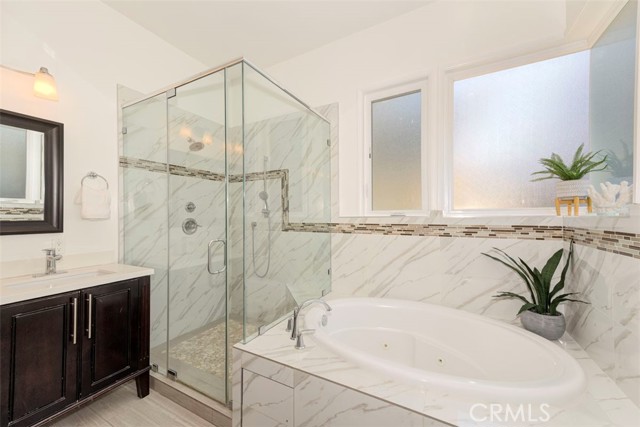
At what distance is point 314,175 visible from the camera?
228 cm

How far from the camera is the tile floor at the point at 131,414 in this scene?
1532mm

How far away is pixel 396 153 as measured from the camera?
221cm

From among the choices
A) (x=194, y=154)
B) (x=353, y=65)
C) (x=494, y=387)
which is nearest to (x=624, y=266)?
(x=494, y=387)

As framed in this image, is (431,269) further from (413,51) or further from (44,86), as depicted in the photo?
(44,86)

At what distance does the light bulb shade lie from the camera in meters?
1.53

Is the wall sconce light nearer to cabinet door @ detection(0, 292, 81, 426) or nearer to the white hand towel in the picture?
the white hand towel

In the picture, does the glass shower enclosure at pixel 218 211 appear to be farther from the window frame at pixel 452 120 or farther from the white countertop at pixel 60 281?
the window frame at pixel 452 120

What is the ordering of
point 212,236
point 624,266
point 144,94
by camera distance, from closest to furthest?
point 624,266
point 212,236
point 144,94

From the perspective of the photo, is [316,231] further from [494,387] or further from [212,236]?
[494,387]

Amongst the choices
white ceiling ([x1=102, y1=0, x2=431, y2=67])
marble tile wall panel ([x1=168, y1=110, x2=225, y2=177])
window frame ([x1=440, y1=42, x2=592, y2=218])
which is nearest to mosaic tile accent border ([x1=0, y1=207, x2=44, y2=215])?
marble tile wall panel ([x1=168, y1=110, x2=225, y2=177])

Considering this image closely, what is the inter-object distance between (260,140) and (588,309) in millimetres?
2092

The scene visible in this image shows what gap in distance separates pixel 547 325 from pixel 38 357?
2653mm

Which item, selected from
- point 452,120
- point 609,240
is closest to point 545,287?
point 609,240

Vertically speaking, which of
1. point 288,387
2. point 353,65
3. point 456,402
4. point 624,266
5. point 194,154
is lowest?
point 288,387
